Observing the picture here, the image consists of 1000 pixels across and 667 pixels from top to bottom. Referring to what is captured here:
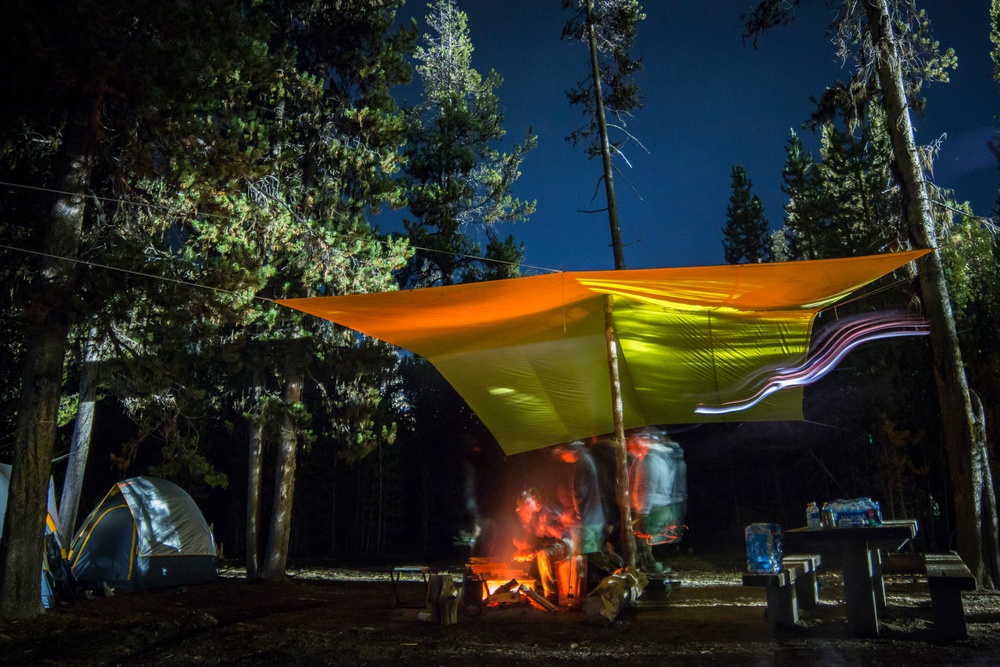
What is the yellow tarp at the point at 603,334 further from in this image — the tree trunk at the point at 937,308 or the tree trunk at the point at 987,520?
the tree trunk at the point at 987,520

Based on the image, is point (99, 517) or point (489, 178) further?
point (489, 178)

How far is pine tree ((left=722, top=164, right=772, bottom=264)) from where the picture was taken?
25.2 meters

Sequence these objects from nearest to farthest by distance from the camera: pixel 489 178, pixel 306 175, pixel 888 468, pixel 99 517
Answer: pixel 99 517
pixel 306 175
pixel 888 468
pixel 489 178

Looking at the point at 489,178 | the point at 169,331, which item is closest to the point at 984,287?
the point at 489,178

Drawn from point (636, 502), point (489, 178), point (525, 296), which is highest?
point (489, 178)

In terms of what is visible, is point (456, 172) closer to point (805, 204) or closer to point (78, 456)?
point (78, 456)

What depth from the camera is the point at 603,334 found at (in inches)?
286

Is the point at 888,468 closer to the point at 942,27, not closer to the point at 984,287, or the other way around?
the point at 984,287

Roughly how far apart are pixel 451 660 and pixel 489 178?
39.8 feet

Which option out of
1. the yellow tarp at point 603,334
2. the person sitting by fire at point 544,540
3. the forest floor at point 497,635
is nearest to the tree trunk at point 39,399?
the forest floor at point 497,635

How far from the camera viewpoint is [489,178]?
14938 mm

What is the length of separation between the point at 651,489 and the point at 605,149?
5.47 m

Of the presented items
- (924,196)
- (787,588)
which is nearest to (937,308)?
(924,196)

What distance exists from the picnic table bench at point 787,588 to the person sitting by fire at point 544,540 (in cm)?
211
